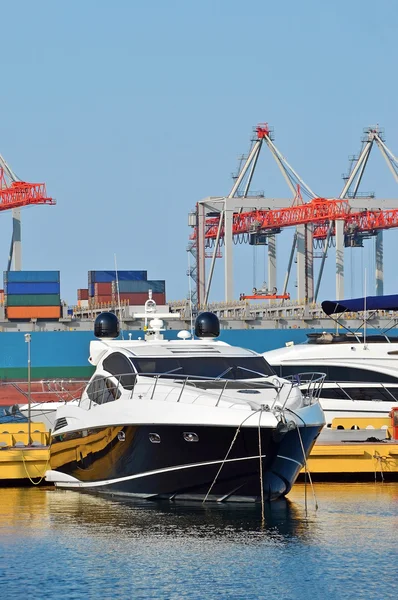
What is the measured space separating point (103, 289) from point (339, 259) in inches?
720

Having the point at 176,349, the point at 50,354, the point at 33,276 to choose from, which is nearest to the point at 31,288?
the point at 33,276

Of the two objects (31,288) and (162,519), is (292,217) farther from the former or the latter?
(162,519)

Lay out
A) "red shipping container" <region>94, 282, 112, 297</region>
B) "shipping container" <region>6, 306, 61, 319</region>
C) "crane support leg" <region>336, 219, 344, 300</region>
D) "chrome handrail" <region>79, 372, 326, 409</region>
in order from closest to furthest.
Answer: "chrome handrail" <region>79, 372, 326, 409</region> < "shipping container" <region>6, 306, 61, 319</region> < "red shipping container" <region>94, 282, 112, 297</region> < "crane support leg" <region>336, 219, 344, 300</region>

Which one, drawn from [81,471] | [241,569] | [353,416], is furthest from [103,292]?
[241,569]

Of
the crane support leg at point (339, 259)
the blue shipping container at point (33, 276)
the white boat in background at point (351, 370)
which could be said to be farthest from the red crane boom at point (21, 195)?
the white boat in background at point (351, 370)

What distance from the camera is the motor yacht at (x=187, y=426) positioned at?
17.8m

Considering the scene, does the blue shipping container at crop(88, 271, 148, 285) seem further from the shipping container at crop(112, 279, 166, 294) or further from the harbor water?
the harbor water

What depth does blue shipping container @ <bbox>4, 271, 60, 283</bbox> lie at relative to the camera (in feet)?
244

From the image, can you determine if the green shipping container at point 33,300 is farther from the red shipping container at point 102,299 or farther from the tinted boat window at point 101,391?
the tinted boat window at point 101,391

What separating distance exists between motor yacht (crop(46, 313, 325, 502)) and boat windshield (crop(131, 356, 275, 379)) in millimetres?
17

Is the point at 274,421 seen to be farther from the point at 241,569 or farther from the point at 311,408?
the point at 241,569

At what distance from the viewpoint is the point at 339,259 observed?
86750 mm

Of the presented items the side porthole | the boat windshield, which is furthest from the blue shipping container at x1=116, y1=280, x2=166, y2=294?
the side porthole

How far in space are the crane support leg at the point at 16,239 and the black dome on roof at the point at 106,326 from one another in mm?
60215
